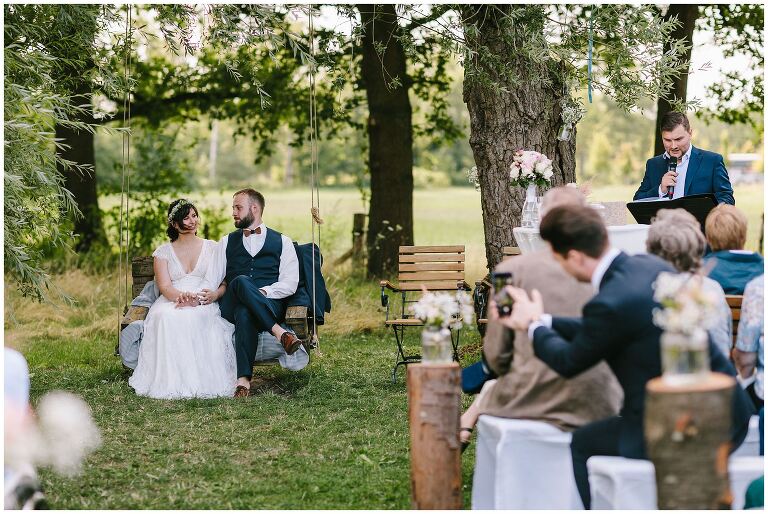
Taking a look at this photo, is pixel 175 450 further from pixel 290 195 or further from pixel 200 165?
pixel 200 165

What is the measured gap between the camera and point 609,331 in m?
3.24

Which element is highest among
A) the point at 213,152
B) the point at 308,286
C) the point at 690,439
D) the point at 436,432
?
the point at 213,152

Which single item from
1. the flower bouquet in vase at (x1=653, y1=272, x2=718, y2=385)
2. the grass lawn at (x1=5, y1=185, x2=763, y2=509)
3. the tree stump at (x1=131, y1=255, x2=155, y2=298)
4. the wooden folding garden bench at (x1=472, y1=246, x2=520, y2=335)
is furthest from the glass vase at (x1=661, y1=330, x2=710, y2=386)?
the tree stump at (x1=131, y1=255, x2=155, y2=298)

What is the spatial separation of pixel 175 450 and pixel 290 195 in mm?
32649

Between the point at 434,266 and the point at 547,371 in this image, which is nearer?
the point at 547,371

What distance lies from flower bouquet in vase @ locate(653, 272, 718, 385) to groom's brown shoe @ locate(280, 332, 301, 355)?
376cm

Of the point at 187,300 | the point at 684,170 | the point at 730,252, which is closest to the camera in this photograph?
the point at 730,252

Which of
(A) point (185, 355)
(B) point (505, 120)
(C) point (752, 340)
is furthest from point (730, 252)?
(A) point (185, 355)

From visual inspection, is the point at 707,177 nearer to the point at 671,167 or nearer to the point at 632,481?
the point at 671,167

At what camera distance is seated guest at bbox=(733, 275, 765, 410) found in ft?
12.4

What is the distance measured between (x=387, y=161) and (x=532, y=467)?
8.31 meters

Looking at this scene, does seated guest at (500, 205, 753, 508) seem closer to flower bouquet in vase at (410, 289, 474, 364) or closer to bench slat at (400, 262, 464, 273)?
flower bouquet in vase at (410, 289, 474, 364)

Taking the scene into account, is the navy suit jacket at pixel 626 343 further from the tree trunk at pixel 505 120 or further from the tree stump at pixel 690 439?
the tree trunk at pixel 505 120

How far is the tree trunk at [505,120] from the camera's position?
7.42 m
